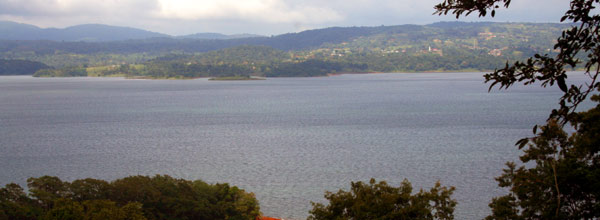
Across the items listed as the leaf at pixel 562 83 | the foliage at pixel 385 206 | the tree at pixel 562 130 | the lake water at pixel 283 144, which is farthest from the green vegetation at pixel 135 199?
the leaf at pixel 562 83

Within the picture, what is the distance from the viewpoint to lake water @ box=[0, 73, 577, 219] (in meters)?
43.8

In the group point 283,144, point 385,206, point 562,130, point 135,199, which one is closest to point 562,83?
point 562,130

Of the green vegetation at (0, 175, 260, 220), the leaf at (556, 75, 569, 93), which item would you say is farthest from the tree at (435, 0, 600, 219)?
the green vegetation at (0, 175, 260, 220)

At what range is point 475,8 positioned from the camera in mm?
6309

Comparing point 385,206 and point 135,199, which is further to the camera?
point 135,199

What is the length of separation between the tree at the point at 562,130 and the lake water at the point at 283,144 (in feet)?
60.0

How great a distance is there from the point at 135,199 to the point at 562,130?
18985 mm

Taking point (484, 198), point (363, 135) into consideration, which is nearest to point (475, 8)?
point (484, 198)

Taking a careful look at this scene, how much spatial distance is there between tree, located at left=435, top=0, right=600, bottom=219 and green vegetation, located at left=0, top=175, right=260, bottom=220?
14.2 metres

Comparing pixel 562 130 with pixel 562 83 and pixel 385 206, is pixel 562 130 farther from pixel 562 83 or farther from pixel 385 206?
pixel 562 83

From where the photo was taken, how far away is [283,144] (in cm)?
6200

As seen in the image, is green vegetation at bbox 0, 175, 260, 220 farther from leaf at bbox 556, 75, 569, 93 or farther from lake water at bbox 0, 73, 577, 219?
→ leaf at bbox 556, 75, 569, 93

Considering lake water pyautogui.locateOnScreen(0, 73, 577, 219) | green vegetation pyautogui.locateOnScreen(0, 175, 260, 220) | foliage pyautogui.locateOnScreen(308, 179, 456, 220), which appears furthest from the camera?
lake water pyautogui.locateOnScreen(0, 73, 577, 219)

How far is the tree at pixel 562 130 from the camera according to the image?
18.2 feet
